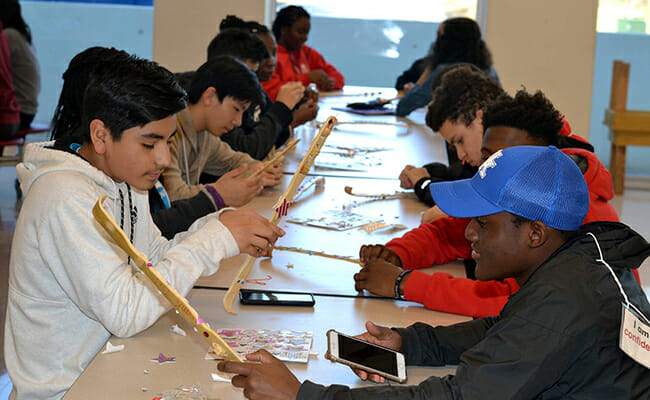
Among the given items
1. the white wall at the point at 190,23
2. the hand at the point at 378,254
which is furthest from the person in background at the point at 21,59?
the hand at the point at 378,254

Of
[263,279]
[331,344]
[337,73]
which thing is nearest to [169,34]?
[337,73]

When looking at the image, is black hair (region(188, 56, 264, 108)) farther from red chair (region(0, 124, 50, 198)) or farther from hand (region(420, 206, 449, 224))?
red chair (region(0, 124, 50, 198))

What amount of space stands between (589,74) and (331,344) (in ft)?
19.9

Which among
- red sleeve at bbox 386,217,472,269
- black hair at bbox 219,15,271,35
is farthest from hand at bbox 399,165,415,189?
black hair at bbox 219,15,271,35

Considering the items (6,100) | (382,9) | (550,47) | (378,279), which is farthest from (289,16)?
(378,279)

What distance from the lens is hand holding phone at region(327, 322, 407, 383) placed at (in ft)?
4.26

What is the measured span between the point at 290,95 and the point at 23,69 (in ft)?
10.2

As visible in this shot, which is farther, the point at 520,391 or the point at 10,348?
the point at 10,348

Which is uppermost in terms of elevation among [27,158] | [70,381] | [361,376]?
[27,158]

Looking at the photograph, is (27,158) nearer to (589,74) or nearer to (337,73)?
(337,73)

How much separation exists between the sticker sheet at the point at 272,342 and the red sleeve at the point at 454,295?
1.16 feet

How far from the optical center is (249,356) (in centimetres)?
124

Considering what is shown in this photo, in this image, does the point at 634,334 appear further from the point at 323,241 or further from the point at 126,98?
the point at 323,241

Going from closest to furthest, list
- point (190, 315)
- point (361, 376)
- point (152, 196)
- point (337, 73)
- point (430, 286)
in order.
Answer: point (190, 315), point (361, 376), point (430, 286), point (152, 196), point (337, 73)
